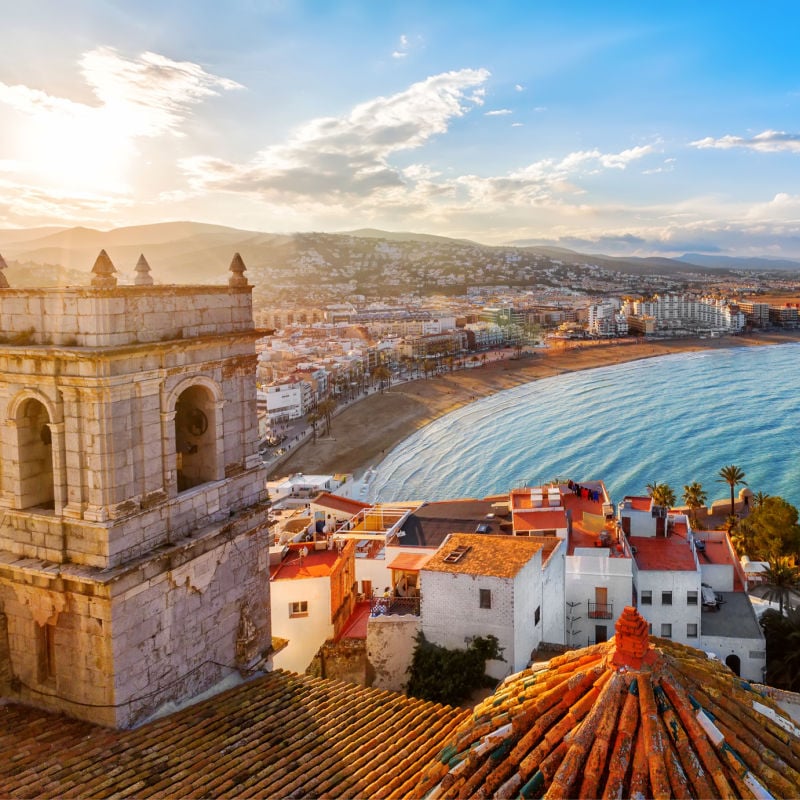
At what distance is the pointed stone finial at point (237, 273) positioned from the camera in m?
10.4

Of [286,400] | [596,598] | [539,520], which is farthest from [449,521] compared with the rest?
[286,400]

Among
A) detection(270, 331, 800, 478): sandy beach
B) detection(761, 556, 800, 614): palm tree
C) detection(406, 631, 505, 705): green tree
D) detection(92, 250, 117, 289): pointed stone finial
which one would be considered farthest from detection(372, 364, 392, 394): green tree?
detection(92, 250, 117, 289): pointed stone finial

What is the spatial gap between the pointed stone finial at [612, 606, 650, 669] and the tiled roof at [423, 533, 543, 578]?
354 inches

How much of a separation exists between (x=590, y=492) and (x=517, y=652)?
1571 centimetres

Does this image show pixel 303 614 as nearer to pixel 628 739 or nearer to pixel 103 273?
pixel 103 273

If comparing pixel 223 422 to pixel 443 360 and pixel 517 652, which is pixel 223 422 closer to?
pixel 517 652

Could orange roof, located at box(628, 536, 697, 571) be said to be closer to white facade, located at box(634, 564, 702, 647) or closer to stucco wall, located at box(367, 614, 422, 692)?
white facade, located at box(634, 564, 702, 647)

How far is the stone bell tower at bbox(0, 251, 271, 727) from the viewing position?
27.4 feet

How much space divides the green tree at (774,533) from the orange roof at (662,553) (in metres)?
8.87

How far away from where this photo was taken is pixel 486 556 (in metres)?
16.6

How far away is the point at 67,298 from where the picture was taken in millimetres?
8445

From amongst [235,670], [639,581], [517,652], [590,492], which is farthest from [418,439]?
[235,670]

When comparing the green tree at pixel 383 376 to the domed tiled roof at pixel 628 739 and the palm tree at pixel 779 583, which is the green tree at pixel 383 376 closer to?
the palm tree at pixel 779 583

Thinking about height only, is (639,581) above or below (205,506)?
below
